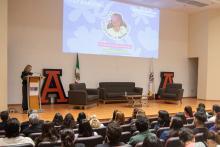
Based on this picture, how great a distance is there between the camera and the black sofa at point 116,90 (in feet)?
30.5

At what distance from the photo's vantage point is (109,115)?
22.4 ft

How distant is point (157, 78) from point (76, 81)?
3848 mm

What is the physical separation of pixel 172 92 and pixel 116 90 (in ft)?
7.15

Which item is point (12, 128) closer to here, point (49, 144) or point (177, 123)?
point (49, 144)

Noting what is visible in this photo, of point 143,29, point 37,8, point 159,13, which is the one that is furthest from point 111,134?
point 159,13

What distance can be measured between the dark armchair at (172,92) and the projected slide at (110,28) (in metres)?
1.53

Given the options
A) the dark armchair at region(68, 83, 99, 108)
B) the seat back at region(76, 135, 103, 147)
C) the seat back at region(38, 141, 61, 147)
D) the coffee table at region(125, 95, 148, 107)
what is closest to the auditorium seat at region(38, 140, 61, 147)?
the seat back at region(38, 141, 61, 147)

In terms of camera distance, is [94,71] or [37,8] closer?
[37,8]

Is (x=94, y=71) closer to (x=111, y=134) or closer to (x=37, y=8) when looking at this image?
(x=37, y=8)

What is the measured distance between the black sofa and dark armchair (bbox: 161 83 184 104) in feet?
3.57

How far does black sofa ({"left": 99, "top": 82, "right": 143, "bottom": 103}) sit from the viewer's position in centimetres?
930

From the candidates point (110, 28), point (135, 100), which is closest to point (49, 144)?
point (135, 100)

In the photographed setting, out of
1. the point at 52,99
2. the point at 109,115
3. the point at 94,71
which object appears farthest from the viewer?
the point at 94,71

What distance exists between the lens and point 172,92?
10.3 m
